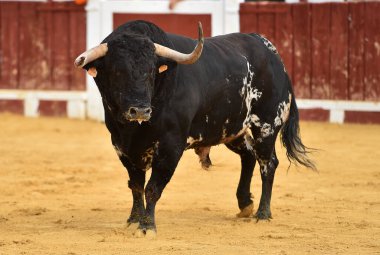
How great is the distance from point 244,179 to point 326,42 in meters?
5.92

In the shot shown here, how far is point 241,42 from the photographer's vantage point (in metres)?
6.81

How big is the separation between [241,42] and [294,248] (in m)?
1.80

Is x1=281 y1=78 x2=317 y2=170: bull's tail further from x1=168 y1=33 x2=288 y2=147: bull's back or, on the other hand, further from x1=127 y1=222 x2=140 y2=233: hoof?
x1=127 y1=222 x2=140 y2=233: hoof

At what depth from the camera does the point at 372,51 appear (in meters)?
Answer: 12.2

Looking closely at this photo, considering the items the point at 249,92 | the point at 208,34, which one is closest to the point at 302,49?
the point at 208,34

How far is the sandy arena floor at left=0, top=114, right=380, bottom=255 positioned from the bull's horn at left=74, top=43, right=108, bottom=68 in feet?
3.17

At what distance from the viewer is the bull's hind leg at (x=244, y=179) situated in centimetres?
672

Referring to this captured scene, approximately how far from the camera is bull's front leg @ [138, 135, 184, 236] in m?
5.82

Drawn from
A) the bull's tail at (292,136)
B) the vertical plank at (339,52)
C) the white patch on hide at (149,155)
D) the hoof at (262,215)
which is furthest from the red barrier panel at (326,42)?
the white patch on hide at (149,155)

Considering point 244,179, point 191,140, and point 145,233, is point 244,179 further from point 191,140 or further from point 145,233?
point 145,233

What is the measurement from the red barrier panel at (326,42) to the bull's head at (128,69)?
6750 mm

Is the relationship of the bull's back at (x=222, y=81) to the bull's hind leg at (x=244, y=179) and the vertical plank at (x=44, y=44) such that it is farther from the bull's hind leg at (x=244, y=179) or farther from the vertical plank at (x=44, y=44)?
the vertical plank at (x=44, y=44)

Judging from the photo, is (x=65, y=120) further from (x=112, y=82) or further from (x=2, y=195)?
(x=112, y=82)

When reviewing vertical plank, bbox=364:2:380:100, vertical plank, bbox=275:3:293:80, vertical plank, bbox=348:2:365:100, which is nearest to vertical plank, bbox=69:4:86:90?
vertical plank, bbox=275:3:293:80
